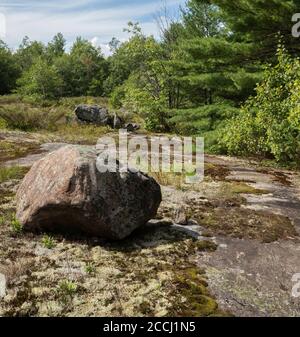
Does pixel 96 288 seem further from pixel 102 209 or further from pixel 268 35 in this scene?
pixel 268 35

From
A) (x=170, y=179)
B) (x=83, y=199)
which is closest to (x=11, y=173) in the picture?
(x=170, y=179)

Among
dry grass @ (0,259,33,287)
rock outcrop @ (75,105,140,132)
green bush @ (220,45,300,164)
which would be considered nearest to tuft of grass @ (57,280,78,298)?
dry grass @ (0,259,33,287)

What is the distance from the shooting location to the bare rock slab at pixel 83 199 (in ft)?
21.6

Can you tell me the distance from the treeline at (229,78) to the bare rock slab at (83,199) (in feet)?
17.6

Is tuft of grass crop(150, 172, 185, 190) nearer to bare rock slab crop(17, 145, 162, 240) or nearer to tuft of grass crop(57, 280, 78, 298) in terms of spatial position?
bare rock slab crop(17, 145, 162, 240)

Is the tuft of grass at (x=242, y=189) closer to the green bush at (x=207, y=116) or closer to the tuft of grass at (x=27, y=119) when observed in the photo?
the green bush at (x=207, y=116)

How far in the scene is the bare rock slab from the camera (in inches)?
260

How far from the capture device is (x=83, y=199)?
21.4ft

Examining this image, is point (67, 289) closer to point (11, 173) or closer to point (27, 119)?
point (11, 173)

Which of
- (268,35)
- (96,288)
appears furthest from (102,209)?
(268,35)

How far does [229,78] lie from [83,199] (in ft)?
45.5

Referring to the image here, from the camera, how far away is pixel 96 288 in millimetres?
5379

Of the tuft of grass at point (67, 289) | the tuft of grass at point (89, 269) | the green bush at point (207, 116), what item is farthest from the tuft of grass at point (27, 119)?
the tuft of grass at point (67, 289)

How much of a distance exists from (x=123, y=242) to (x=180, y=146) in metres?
12.9
